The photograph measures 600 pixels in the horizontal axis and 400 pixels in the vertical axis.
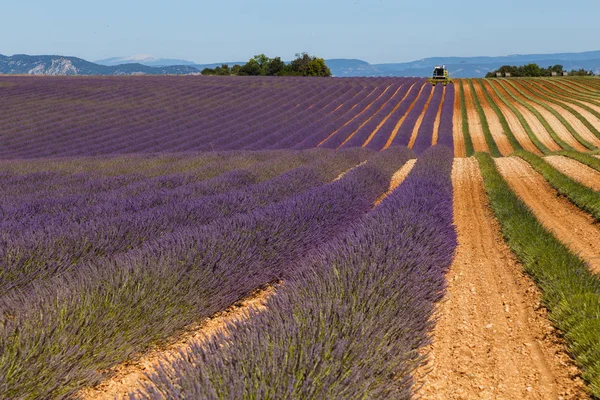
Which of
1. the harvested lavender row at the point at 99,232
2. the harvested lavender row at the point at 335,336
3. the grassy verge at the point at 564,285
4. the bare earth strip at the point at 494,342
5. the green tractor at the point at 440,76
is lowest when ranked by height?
the bare earth strip at the point at 494,342

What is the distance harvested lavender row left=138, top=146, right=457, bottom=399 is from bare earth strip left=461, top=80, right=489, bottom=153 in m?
18.5

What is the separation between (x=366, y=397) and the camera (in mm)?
1925

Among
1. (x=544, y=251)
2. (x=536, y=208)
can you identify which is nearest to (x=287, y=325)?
(x=544, y=251)

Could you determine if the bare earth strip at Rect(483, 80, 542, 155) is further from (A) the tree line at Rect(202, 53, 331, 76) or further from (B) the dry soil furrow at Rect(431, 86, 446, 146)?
(A) the tree line at Rect(202, 53, 331, 76)

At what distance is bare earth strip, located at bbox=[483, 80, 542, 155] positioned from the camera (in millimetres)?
20384

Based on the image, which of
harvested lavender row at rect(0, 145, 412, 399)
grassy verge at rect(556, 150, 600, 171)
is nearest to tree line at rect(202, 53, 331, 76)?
grassy verge at rect(556, 150, 600, 171)

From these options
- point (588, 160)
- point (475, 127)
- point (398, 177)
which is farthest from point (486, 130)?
point (398, 177)

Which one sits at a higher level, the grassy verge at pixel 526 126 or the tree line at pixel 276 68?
the tree line at pixel 276 68

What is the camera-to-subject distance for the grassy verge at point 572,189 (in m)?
7.12

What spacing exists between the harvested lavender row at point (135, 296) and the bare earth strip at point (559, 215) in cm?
331

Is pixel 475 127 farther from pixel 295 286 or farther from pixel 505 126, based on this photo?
pixel 295 286

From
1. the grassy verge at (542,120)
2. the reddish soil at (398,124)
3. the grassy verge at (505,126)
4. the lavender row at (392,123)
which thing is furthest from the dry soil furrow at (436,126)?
the grassy verge at (542,120)

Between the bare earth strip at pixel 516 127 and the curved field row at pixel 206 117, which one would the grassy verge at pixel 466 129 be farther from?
the bare earth strip at pixel 516 127

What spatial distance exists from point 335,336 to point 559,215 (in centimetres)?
641
